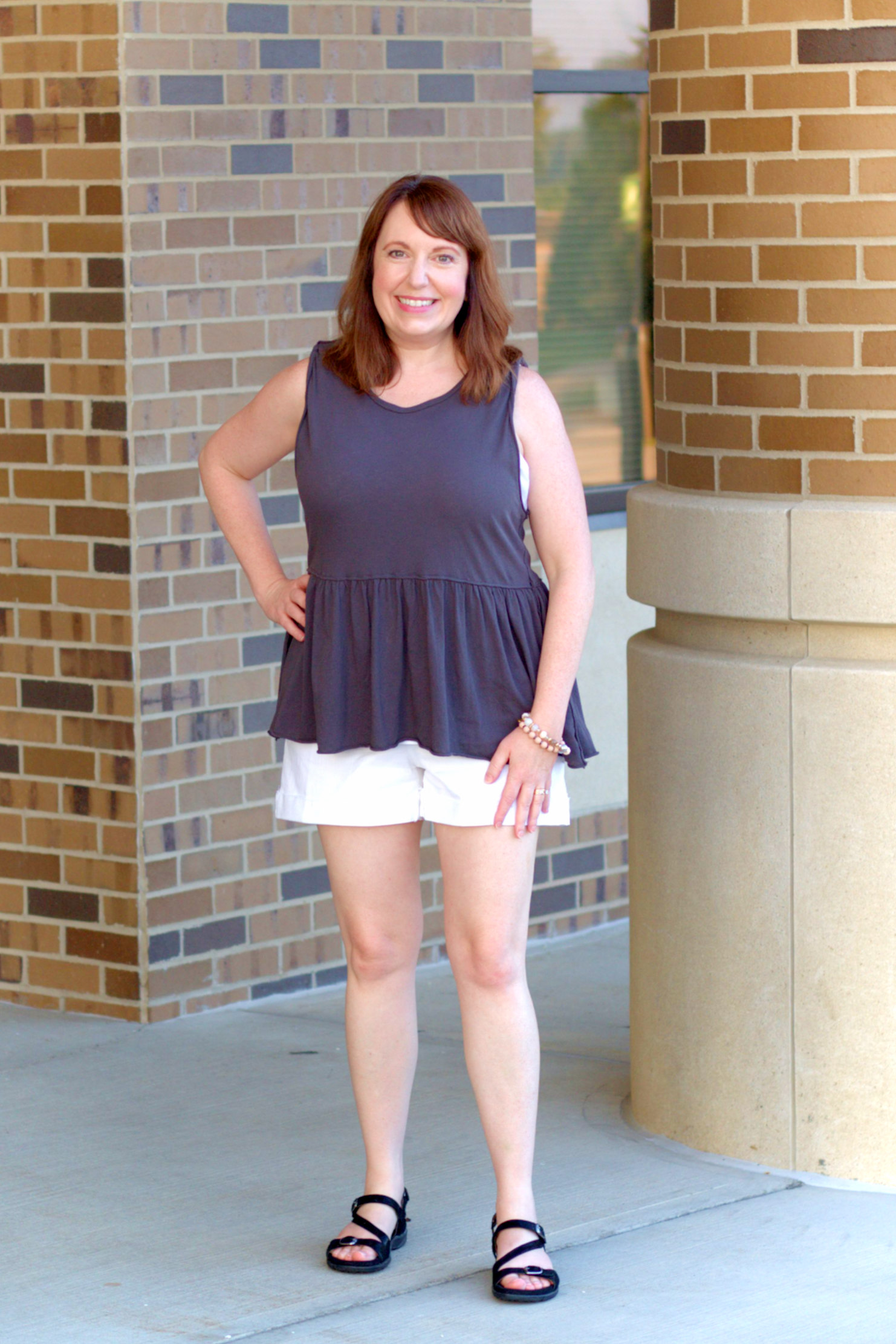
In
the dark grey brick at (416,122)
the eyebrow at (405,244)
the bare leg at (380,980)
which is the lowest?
the bare leg at (380,980)

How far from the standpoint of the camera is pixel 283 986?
21.5 ft

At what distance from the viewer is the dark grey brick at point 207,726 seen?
6227 millimetres

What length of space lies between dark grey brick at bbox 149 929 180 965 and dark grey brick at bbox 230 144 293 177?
6.96ft

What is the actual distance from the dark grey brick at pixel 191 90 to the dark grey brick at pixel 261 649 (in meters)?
1.48

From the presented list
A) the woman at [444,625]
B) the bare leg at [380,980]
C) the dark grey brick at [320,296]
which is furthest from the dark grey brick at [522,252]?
the bare leg at [380,980]

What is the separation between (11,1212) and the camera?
15.5 feet

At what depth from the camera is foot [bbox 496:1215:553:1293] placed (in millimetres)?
4137

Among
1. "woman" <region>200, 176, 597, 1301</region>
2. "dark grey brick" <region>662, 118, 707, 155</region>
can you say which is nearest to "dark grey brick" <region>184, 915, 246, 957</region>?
"woman" <region>200, 176, 597, 1301</region>

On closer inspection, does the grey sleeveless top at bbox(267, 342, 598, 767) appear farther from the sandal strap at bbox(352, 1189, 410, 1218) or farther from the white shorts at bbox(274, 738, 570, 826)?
the sandal strap at bbox(352, 1189, 410, 1218)

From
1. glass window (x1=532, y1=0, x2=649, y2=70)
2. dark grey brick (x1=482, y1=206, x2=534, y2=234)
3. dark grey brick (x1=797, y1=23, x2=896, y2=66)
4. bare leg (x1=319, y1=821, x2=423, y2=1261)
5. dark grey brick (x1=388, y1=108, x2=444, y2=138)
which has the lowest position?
bare leg (x1=319, y1=821, x2=423, y2=1261)

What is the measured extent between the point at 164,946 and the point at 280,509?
4.20ft

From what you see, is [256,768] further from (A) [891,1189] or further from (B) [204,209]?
(A) [891,1189]

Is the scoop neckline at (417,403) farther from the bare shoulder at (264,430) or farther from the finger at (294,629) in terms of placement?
the finger at (294,629)

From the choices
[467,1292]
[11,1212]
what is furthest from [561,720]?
[11,1212]
